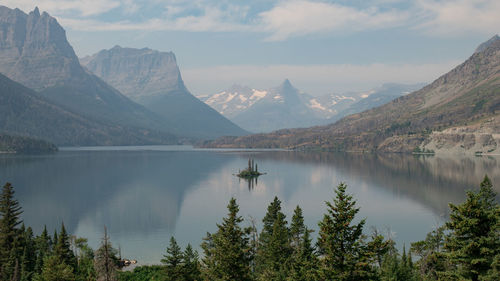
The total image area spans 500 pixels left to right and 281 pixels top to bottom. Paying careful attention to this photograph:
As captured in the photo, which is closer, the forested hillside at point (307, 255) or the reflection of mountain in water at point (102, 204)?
the forested hillside at point (307, 255)

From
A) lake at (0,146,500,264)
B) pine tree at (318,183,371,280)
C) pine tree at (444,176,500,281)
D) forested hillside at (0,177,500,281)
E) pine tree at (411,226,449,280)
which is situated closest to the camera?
pine tree at (444,176,500,281)

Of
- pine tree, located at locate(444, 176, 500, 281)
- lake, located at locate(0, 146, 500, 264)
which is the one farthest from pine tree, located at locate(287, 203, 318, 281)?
lake, located at locate(0, 146, 500, 264)

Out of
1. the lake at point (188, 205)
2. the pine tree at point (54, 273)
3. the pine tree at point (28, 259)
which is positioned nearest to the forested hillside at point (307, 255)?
the pine tree at point (28, 259)

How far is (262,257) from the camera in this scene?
65.8 meters

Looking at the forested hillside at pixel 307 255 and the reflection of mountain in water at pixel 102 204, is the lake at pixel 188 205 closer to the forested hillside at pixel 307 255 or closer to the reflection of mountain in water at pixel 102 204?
the reflection of mountain in water at pixel 102 204

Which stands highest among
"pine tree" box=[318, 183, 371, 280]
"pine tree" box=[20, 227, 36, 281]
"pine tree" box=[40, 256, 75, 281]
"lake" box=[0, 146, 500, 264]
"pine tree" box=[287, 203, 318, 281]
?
"pine tree" box=[318, 183, 371, 280]

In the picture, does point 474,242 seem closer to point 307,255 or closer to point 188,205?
point 307,255

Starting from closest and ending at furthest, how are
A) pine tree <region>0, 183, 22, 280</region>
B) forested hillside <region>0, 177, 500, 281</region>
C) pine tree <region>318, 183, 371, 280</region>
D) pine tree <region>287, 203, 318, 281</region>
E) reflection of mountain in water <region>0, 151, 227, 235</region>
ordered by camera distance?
forested hillside <region>0, 177, 500, 281</region> < pine tree <region>318, 183, 371, 280</region> < pine tree <region>287, 203, 318, 281</region> < pine tree <region>0, 183, 22, 280</region> < reflection of mountain in water <region>0, 151, 227, 235</region>

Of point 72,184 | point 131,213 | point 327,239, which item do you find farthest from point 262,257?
point 72,184

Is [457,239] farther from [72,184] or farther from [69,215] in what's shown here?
[72,184]

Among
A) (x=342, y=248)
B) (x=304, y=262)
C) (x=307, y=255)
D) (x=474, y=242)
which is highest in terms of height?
(x=474, y=242)

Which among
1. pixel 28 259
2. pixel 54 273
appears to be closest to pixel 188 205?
pixel 28 259

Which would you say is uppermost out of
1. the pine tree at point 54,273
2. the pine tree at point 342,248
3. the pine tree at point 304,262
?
the pine tree at point 342,248

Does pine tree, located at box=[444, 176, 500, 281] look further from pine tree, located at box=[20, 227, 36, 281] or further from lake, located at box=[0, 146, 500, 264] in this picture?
lake, located at box=[0, 146, 500, 264]
